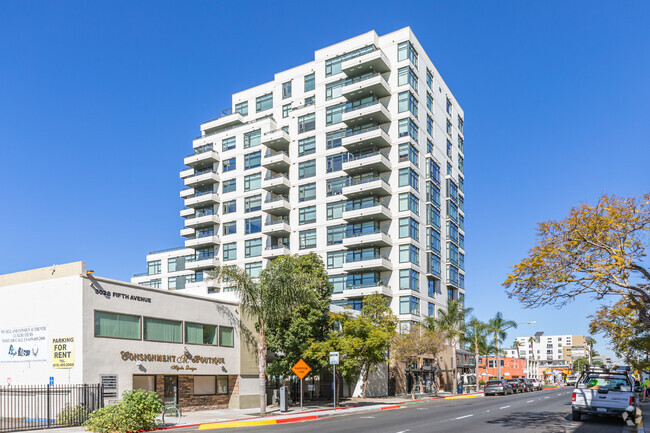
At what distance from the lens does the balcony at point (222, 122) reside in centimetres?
8379

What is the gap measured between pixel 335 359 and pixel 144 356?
32.8 feet

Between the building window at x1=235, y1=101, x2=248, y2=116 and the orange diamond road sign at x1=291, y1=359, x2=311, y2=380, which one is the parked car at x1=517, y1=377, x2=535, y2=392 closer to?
the orange diamond road sign at x1=291, y1=359, x2=311, y2=380

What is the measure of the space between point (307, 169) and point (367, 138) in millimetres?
10524

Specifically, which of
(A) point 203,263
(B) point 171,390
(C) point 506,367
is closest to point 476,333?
(A) point 203,263

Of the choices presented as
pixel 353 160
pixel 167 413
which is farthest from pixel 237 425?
pixel 353 160

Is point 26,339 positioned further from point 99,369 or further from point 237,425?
point 237,425

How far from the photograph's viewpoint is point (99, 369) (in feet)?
90.2

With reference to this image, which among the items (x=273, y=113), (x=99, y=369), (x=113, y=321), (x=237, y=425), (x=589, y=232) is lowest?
(x=237, y=425)

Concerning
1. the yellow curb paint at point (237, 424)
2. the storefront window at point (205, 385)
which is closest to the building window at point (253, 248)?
the storefront window at point (205, 385)

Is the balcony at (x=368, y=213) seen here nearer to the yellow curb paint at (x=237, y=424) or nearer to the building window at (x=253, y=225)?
the building window at (x=253, y=225)

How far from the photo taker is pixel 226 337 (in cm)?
3594

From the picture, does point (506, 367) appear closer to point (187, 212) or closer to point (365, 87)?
point (187, 212)

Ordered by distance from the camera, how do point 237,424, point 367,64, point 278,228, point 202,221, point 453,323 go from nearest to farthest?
1. point 237,424
2. point 453,323
3. point 367,64
4. point 278,228
5. point 202,221

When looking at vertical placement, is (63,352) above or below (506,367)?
above
